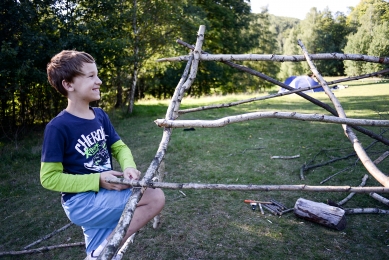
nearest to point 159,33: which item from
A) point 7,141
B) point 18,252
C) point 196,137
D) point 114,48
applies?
point 114,48

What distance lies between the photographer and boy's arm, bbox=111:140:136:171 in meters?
2.34

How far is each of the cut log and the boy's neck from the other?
3.13 m

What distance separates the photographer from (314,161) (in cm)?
607

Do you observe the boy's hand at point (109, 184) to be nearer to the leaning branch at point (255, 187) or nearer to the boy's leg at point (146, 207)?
the leaning branch at point (255, 187)

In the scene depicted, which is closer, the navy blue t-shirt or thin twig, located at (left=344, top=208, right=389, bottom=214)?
the navy blue t-shirt

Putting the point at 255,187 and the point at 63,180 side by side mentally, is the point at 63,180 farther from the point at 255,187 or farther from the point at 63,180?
the point at 255,187

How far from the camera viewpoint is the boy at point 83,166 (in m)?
1.91

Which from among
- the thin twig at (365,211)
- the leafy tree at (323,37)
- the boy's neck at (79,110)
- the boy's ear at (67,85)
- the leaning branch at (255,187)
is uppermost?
the leafy tree at (323,37)

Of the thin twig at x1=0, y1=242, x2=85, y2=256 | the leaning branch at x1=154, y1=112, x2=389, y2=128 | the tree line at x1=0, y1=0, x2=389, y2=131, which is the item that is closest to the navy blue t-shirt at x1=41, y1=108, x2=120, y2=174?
the leaning branch at x1=154, y1=112, x2=389, y2=128

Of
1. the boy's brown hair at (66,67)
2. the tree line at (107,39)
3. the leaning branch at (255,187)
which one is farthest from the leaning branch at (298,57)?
the tree line at (107,39)

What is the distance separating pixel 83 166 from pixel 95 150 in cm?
16

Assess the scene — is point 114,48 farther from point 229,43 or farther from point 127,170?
point 229,43

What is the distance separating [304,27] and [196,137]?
4148cm

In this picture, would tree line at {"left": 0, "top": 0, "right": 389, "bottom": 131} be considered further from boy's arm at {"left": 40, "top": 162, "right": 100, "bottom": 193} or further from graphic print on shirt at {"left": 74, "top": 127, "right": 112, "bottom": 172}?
boy's arm at {"left": 40, "top": 162, "right": 100, "bottom": 193}
